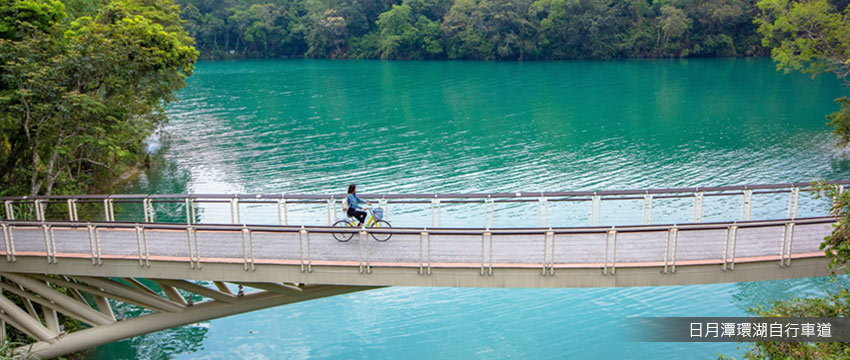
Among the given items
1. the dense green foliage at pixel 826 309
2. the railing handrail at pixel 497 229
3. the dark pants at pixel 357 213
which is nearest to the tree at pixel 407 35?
the dark pants at pixel 357 213

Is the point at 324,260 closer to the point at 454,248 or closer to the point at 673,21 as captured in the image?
the point at 454,248

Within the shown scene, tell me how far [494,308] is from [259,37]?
84619mm

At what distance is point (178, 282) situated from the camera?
1372 centimetres

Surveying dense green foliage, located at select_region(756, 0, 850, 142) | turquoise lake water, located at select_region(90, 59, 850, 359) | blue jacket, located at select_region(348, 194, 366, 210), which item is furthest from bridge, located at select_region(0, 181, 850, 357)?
dense green foliage, located at select_region(756, 0, 850, 142)

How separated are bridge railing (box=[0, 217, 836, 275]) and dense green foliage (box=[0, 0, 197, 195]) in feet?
14.1

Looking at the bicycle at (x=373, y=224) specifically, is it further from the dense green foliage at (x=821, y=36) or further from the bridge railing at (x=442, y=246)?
the dense green foliage at (x=821, y=36)

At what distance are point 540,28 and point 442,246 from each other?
73027mm

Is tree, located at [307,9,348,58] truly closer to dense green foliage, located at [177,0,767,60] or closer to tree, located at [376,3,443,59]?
dense green foliage, located at [177,0,767,60]

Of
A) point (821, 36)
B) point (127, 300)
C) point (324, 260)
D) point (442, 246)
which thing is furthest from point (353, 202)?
point (821, 36)

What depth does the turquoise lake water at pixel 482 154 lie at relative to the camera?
57.8 ft

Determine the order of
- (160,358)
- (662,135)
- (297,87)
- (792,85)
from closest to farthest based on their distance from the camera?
(160,358)
(662,135)
(792,85)
(297,87)

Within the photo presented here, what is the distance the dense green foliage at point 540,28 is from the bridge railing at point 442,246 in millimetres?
70401

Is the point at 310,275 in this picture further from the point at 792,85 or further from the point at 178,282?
the point at 792,85

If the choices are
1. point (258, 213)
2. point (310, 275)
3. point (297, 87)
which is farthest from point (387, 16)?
point (310, 275)
